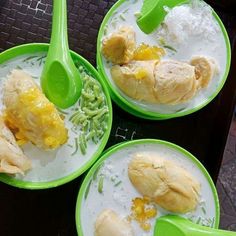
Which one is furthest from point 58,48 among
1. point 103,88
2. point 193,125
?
point 193,125

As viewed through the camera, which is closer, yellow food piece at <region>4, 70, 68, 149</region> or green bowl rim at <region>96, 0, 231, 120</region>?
yellow food piece at <region>4, 70, 68, 149</region>

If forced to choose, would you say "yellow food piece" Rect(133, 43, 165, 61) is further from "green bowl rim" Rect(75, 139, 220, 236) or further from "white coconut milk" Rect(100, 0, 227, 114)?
"green bowl rim" Rect(75, 139, 220, 236)

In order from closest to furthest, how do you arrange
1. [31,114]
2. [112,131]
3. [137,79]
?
[31,114] → [137,79] → [112,131]

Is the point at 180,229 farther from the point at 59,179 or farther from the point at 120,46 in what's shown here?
the point at 120,46

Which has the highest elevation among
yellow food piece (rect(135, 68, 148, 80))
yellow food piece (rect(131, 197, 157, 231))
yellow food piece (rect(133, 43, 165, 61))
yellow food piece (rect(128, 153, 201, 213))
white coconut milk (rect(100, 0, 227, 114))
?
white coconut milk (rect(100, 0, 227, 114))

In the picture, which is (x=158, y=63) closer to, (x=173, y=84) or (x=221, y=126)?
(x=173, y=84)

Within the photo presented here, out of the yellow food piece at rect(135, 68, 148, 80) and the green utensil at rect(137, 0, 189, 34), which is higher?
the green utensil at rect(137, 0, 189, 34)

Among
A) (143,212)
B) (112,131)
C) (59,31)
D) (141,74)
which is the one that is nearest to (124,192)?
(143,212)

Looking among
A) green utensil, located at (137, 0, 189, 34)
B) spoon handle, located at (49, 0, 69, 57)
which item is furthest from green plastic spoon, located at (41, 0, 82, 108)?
green utensil, located at (137, 0, 189, 34)
